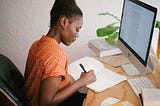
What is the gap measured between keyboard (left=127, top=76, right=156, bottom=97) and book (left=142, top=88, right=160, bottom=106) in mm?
100

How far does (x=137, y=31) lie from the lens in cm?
134

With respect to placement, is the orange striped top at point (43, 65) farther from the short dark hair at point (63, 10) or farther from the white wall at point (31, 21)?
the white wall at point (31, 21)

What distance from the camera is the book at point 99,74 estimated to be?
Answer: 1.32 m

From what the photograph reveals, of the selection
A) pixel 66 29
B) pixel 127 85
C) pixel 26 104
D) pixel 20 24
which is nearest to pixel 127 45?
pixel 127 85

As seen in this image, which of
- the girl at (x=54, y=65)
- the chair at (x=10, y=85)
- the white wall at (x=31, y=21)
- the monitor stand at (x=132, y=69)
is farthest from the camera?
the white wall at (x=31, y=21)

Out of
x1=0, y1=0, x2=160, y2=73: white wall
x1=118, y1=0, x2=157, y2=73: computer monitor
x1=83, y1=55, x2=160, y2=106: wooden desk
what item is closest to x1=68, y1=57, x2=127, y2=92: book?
x1=83, y1=55, x2=160, y2=106: wooden desk

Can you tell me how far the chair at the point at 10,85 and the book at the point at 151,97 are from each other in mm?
556

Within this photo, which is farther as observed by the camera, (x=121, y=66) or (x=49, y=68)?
(x=121, y=66)

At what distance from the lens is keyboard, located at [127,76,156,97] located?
128 cm

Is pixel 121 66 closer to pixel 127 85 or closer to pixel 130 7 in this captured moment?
pixel 127 85

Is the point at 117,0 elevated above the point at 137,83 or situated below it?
above

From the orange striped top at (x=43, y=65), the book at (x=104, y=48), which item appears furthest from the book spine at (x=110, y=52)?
the orange striped top at (x=43, y=65)

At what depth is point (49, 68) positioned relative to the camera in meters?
1.14

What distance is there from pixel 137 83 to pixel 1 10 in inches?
52.1
